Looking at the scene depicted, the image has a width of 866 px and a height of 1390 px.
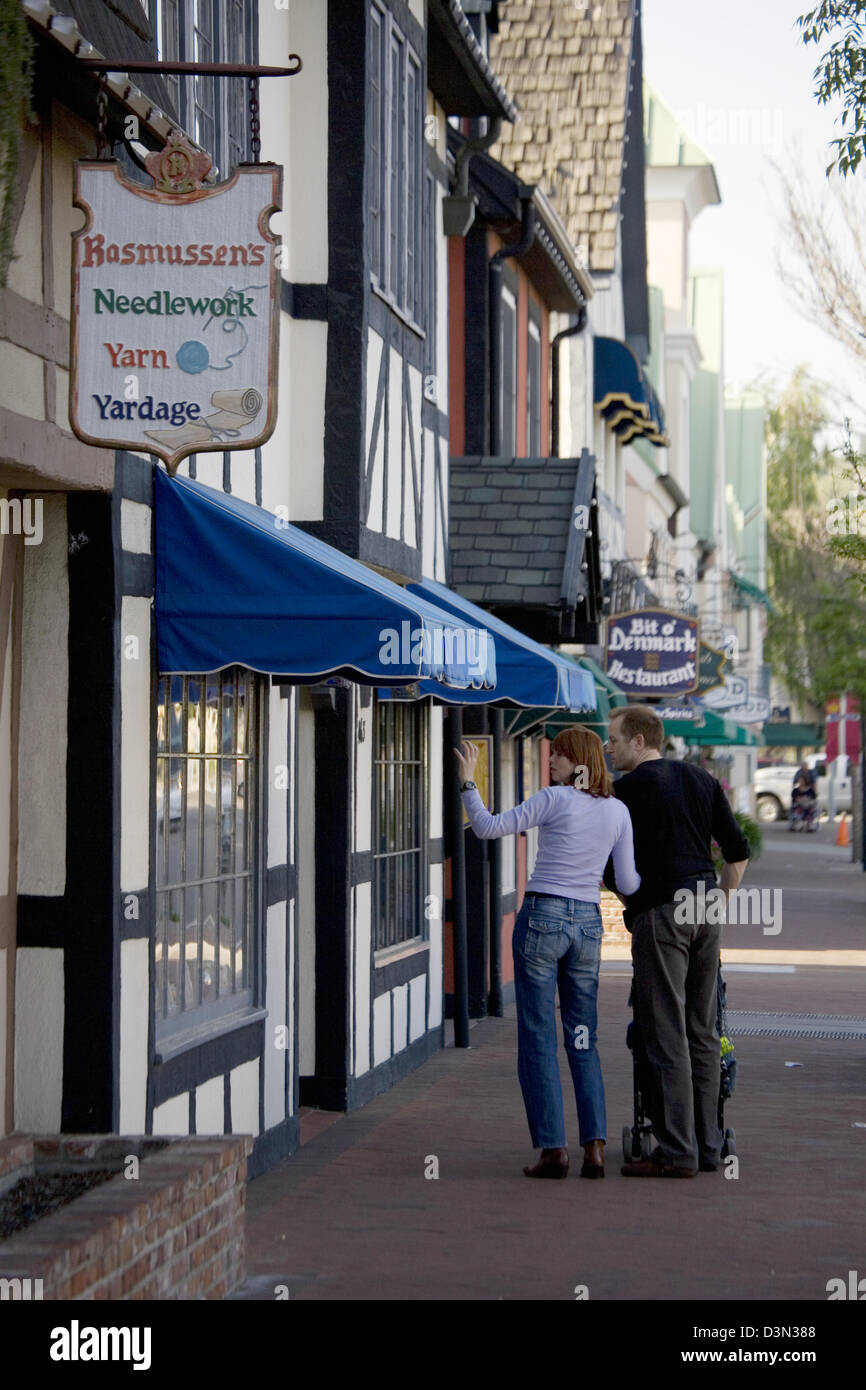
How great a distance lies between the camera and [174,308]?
20.4ft

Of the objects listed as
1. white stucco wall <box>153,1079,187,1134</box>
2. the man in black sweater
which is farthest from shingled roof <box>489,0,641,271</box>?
white stucco wall <box>153,1079,187,1134</box>

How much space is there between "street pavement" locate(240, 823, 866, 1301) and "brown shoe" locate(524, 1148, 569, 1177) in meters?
0.07

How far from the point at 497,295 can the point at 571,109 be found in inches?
292

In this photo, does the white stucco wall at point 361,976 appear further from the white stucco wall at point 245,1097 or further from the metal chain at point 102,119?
the metal chain at point 102,119

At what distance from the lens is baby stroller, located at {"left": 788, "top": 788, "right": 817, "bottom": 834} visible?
168ft

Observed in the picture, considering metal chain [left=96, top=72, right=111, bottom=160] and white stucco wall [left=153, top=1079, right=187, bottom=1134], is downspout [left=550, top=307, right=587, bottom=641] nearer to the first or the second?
white stucco wall [left=153, top=1079, right=187, bottom=1134]

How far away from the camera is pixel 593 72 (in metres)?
22.3

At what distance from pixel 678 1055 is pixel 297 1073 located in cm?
192

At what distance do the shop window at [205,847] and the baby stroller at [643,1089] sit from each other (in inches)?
67.6

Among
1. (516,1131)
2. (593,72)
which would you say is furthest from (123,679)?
(593,72)

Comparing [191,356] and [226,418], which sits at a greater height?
[191,356]

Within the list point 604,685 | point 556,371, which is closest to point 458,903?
point 604,685

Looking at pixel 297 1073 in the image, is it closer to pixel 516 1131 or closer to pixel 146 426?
pixel 516 1131

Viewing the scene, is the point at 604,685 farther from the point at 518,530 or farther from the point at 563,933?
the point at 563,933
